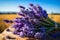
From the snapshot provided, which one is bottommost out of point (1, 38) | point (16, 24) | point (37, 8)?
point (1, 38)

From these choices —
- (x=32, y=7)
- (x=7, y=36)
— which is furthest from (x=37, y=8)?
(x=7, y=36)

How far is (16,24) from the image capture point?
4.39 feet

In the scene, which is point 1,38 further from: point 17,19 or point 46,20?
point 46,20

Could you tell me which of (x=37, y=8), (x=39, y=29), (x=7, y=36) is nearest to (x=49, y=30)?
(x=39, y=29)

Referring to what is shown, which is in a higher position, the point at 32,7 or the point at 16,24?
the point at 32,7

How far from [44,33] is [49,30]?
0.11 m

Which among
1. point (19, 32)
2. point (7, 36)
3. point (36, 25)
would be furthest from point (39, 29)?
point (7, 36)

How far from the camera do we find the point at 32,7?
1.34 meters

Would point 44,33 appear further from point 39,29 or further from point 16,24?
point 16,24

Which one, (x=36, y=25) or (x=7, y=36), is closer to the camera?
(x=36, y=25)

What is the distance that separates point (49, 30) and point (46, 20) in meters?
0.09

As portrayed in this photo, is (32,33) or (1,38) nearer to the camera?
(32,33)

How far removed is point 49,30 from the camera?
138cm

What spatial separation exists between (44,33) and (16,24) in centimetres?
21
